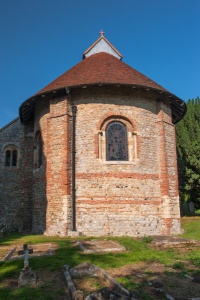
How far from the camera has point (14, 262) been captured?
7207 millimetres

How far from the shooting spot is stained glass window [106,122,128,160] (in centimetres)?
1297

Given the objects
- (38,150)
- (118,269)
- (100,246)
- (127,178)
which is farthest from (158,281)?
(38,150)

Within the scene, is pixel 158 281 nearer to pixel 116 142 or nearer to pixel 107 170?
pixel 107 170

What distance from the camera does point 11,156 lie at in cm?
1748

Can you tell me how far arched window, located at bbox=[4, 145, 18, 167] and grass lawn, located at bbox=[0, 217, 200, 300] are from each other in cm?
850

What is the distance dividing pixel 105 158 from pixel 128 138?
57.2 inches

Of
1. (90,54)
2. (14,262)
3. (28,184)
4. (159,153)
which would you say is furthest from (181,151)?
(14,262)

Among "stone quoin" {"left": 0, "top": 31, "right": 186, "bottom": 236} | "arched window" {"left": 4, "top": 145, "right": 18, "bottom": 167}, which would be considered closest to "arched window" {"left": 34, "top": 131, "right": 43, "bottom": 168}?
"stone quoin" {"left": 0, "top": 31, "right": 186, "bottom": 236}

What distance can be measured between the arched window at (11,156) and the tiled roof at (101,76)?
16.0 ft

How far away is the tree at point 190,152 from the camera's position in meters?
19.5

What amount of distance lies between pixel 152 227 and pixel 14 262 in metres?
6.87

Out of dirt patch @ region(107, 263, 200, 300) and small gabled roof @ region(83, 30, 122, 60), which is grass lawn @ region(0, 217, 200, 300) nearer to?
dirt patch @ region(107, 263, 200, 300)

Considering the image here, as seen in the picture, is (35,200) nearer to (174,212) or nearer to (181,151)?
(174,212)

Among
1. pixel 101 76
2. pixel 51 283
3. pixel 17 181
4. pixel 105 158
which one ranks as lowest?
pixel 51 283
